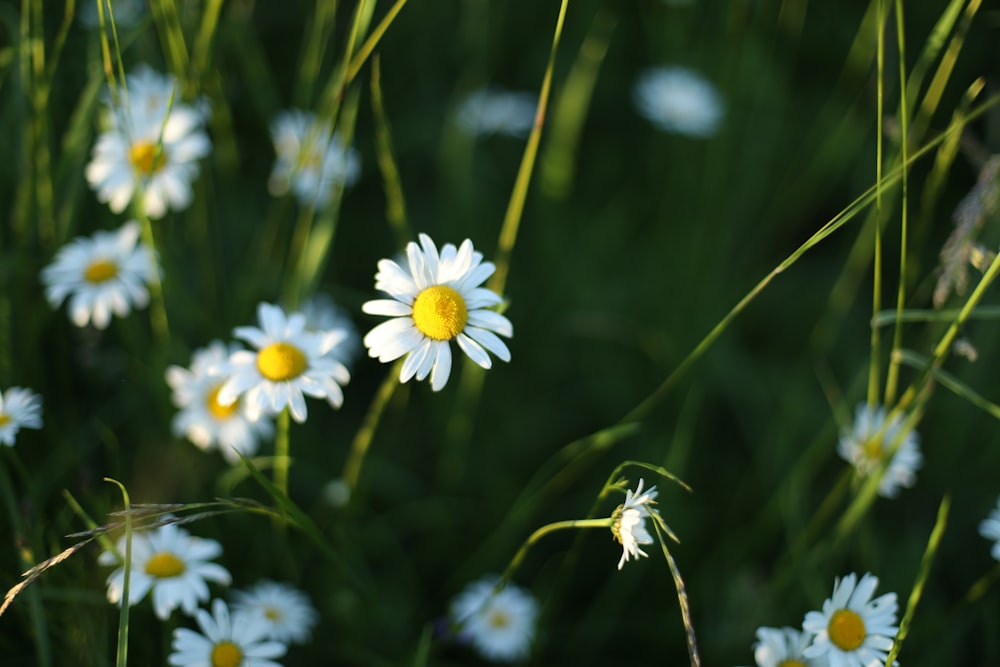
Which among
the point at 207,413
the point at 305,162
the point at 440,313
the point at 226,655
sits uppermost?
the point at 305,162

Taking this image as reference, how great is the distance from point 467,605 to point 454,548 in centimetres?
31

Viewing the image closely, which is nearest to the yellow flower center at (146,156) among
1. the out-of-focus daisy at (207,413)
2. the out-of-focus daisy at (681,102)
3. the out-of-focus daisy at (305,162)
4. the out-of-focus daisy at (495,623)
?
the out-of-focus daisy at (305,162)

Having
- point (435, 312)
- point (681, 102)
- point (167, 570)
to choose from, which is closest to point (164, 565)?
point (167, 570)

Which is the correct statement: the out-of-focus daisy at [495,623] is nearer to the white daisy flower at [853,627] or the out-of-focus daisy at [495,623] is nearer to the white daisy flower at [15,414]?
the white daisy flower at [853,627]

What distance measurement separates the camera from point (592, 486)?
2.42 meters

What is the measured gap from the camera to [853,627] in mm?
1378

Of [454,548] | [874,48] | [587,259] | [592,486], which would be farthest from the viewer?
[587,259]

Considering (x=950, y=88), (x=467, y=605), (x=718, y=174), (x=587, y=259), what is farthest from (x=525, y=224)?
(x=950, y=88)

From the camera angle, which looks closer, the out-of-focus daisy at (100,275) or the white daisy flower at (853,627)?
the white daisy flower at (853,627)

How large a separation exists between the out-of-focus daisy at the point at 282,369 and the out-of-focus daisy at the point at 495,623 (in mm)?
673

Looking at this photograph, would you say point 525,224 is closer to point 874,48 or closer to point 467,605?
point 874,48

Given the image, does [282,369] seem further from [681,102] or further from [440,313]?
[681,102]

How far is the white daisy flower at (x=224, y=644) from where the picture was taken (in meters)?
1.42

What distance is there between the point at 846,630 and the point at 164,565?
118 cm
